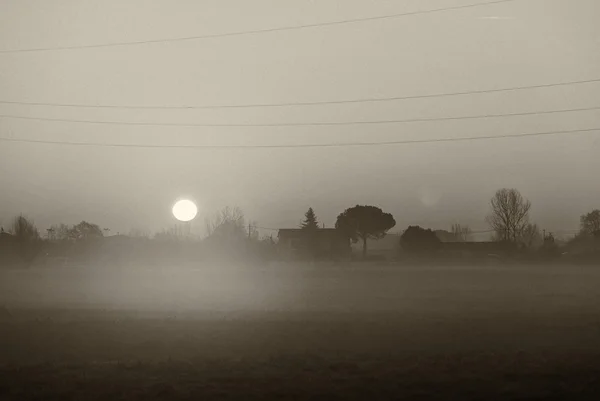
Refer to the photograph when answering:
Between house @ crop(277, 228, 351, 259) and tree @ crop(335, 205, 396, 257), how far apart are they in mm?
1728

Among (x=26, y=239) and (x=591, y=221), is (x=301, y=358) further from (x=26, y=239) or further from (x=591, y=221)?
(x=591, y=221)

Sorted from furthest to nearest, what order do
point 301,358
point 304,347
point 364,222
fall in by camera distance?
1. point 364,222
2. point 304,347
3. point 301,358

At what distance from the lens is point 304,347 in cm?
2345

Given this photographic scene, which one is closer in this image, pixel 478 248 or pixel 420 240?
pixel 420 240

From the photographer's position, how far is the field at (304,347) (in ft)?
57.8

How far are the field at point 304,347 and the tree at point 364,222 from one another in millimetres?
75847

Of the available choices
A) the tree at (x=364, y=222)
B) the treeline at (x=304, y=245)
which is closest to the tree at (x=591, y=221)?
the treeline at (x=304, y=245)

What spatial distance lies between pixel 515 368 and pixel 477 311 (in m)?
15.2

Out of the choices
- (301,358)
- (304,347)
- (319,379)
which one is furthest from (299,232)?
(319,379)

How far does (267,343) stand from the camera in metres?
24.3

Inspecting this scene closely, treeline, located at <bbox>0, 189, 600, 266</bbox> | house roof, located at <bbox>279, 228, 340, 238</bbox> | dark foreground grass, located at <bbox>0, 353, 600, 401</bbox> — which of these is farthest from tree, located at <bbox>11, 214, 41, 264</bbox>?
dark foreground grass, located at <bbox>0, 353, 600, 401</bbox>

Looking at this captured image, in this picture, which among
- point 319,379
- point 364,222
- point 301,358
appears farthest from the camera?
point 364,222

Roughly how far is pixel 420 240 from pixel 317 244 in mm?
17378

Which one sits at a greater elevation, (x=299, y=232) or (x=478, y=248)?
(x=299, y=232)
